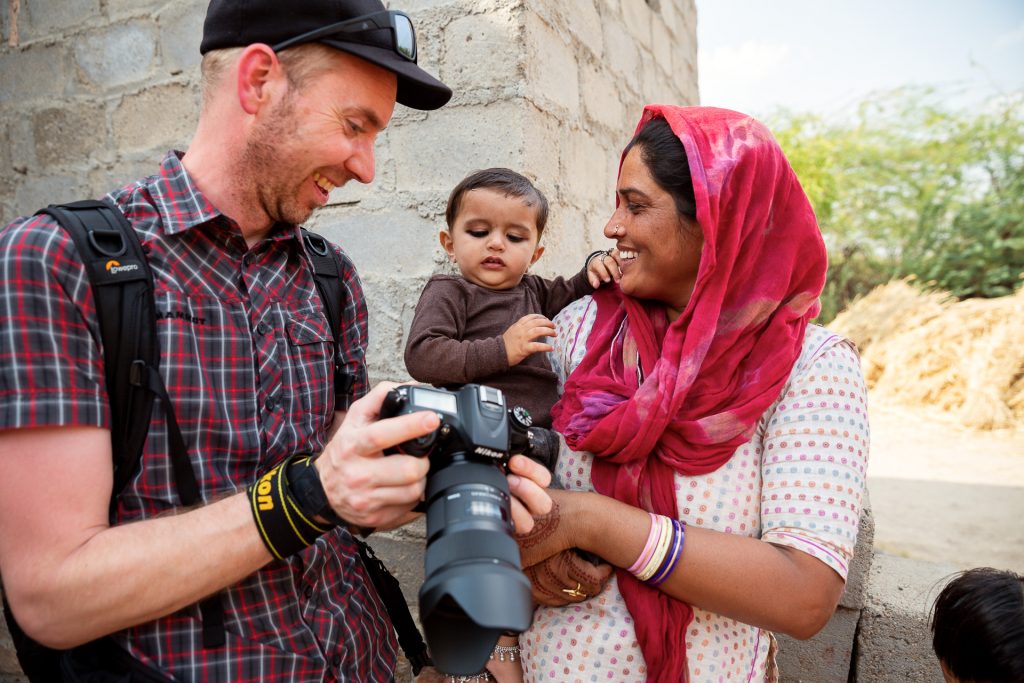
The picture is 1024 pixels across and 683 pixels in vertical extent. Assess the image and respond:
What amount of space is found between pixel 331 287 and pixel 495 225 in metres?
0.61

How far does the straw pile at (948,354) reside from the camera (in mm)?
7258

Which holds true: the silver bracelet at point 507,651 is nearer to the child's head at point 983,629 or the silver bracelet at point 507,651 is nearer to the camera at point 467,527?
the camera at point 467,527

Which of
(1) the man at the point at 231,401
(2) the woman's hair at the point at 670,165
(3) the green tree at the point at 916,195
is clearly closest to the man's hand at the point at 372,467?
(1) the man at the point at 231,401

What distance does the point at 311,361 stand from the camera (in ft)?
4.43

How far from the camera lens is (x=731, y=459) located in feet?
4.60

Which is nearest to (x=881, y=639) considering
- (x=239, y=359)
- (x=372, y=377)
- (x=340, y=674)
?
(x=340, y=674)

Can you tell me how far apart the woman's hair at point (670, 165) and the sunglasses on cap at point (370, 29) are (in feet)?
1.99

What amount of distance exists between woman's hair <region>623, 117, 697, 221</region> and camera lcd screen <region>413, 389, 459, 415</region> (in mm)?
791

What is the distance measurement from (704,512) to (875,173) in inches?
663

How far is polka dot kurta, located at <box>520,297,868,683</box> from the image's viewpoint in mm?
1271

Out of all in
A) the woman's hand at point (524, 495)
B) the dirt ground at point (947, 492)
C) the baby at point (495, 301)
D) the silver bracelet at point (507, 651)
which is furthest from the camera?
the dirt ground at point (947, 492)

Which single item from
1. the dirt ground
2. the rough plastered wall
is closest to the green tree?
the dirt ground

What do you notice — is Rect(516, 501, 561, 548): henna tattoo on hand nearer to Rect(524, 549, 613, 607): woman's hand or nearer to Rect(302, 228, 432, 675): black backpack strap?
Rect(524, 549, 613, 607): woman's hand

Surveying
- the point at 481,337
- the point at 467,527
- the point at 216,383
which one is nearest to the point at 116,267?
the point at 216,383
